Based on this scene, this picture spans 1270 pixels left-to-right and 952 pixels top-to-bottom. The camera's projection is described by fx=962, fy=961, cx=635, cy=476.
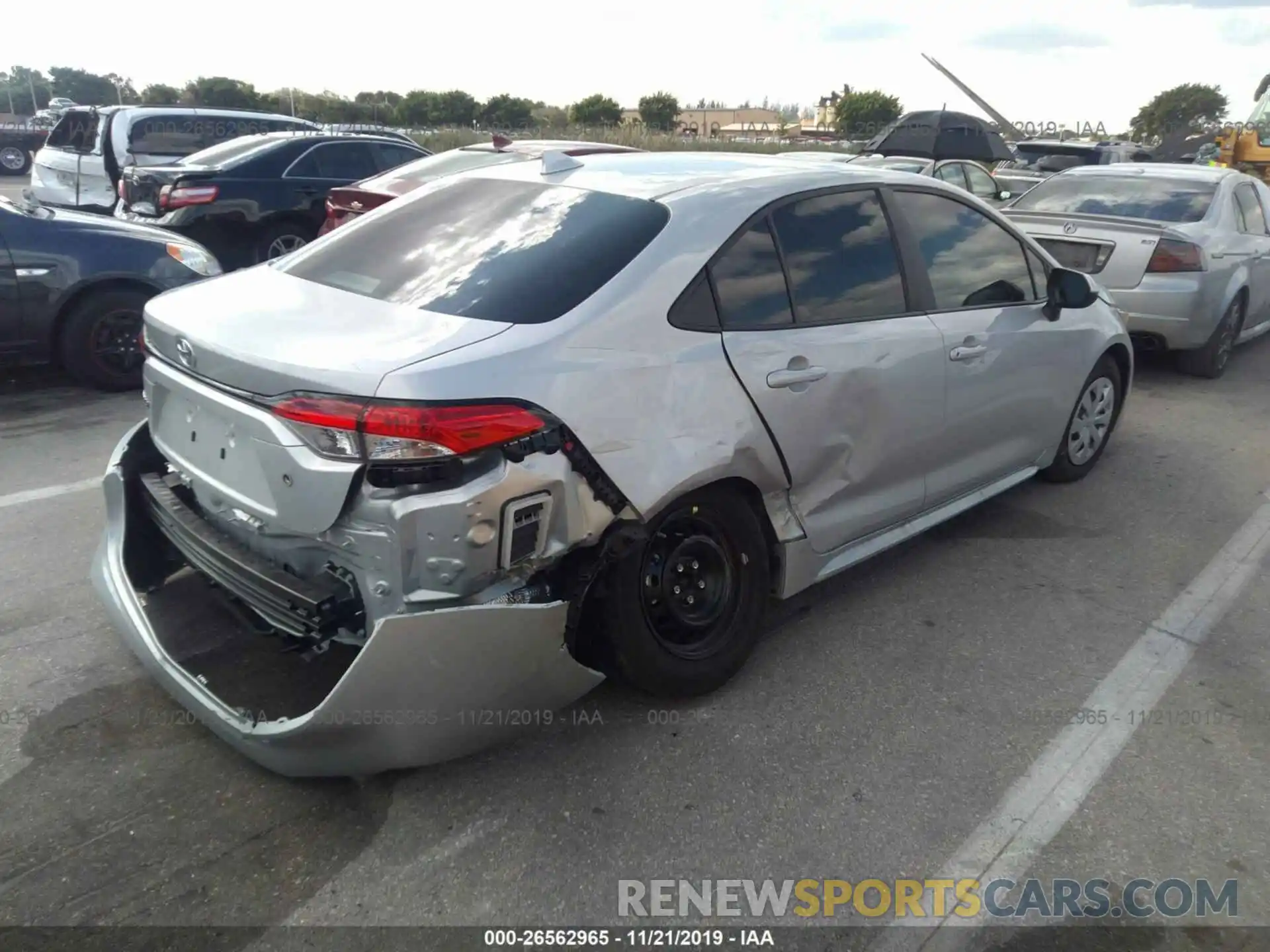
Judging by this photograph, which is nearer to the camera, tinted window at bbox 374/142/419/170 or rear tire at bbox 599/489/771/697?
rear tire at bbox 599/489/771/697

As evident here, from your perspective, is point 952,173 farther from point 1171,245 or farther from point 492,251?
point 492,251

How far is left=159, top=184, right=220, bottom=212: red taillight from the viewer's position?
8914mm

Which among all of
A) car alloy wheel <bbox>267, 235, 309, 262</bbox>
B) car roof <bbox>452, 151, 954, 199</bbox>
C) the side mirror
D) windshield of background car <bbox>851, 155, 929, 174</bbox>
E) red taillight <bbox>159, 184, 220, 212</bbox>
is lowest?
car alloy wheel <bbox>267, 235, 309, 262</bbox>

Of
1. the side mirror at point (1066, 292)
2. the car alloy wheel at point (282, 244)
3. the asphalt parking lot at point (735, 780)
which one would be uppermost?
the side mirror at point (1066, 292)

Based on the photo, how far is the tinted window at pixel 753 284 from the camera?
10.1 ft

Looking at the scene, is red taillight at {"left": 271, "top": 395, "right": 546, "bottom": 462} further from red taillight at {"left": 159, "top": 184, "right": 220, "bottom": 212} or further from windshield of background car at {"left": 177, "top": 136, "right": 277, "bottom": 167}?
windshield of background car at {"left": 177, "top": 136, "right": 277, "bottom": 167}

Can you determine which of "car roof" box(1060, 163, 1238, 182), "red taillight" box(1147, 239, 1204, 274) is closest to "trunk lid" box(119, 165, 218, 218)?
"car roof" box(1060, 163, 1238, 182)

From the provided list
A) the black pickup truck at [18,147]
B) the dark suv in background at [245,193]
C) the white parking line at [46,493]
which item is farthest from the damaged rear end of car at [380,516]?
the black pickup truck at [18,147]

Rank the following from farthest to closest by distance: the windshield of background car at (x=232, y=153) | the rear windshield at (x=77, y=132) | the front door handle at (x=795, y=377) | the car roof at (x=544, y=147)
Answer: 1. the rear windshield at (x=77, y=132)
2. the windshield of background car at (x=232, y=153)
3. the car roof at (x=544, y=147)
4. the front door handle at (x=795, y=377)

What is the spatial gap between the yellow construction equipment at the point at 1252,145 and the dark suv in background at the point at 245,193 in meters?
15.2

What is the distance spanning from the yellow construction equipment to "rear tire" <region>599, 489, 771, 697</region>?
17402 millimetres

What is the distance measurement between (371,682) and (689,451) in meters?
1.11

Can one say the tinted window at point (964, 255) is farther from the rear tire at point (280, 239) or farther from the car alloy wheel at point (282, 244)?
the car alloy wheel at point (282, 244)

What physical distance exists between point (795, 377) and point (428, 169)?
243 inches
